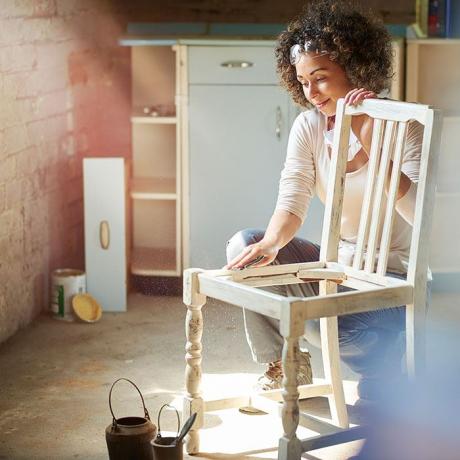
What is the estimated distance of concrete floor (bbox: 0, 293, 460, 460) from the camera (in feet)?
8.36

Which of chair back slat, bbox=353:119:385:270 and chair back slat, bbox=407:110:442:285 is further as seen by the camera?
chair back slat, bbox=353:119:385:270

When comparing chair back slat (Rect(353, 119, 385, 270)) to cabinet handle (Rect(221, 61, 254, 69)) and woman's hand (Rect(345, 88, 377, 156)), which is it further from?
cabinet handle (Rect(221, 61, 254, 69))

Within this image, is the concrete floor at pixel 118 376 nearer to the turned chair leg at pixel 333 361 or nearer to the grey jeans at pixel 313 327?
the turned chair leg at pixel 333 361

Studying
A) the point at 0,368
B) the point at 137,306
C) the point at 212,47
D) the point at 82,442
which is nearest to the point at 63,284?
the point at 137,306

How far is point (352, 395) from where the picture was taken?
9.59 ft

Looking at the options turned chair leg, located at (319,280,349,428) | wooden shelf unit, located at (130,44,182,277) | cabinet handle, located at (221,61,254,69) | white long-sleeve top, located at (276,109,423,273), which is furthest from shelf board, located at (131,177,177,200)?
turned chair leg, located at (319,280,349,428)

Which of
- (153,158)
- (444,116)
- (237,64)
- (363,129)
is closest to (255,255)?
(363,129)

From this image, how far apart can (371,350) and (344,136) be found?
0.62m

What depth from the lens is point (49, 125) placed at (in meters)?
3.91

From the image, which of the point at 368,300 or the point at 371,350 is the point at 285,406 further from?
the point at 371,350

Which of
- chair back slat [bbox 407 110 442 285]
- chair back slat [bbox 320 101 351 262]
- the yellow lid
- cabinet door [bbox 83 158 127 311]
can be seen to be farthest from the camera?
cabinet door [bbox 83 158 127 311]

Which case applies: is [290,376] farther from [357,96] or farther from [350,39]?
[350,39]

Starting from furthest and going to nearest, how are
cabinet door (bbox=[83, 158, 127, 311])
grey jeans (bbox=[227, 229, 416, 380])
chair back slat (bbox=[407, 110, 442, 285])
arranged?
1. cabinet door (bbox=[83, 158, 127, 311])
2. grey jeans (bbox=[227, 229, 416, 380])
3. chair back slat (bbox=[407, 110, 442, 285])

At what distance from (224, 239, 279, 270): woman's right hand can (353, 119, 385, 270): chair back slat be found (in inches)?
8.4
